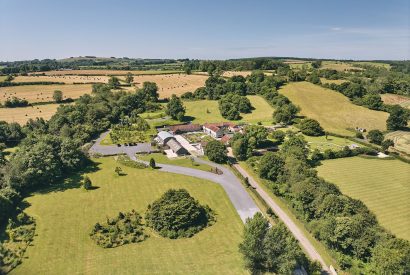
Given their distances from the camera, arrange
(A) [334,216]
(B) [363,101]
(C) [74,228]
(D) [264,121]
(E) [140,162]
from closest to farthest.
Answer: (A) [334,216]
(C) [74,228]
(E) [140,162]
(D) [264,121]
(B) [363,101]

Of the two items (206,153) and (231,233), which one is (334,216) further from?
(206,153)

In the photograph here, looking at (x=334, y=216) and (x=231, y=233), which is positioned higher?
(x=334, y=216)

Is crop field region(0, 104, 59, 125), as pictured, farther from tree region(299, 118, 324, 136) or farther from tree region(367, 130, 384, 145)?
tree region(367, 130, 384, 145)

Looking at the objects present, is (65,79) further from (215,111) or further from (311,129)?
(311,129)

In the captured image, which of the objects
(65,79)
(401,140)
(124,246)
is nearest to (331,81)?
(401,140)

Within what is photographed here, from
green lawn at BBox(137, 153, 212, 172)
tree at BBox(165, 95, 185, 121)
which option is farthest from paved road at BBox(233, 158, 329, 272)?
tree at BBox(165, 95, 185, 121)

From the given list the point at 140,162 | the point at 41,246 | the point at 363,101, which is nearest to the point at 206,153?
the point at 140,162
